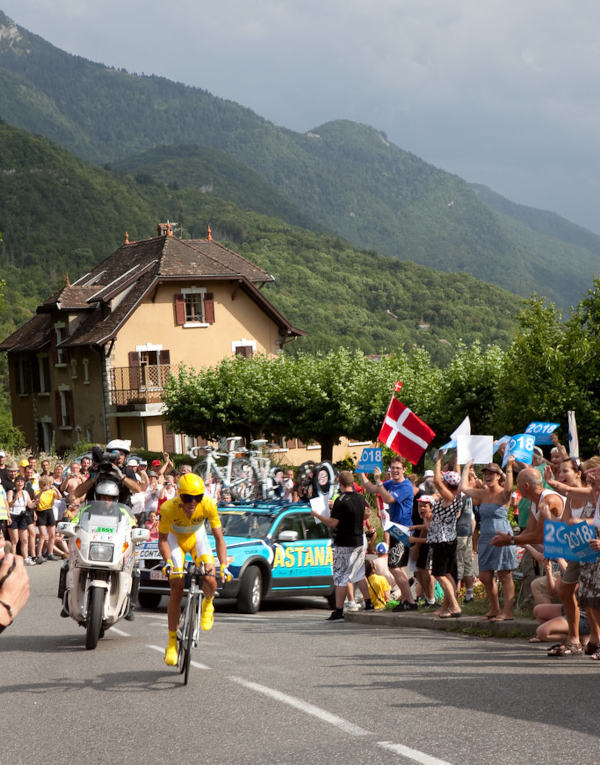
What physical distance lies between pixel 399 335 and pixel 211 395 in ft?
168

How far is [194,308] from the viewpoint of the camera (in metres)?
59.0

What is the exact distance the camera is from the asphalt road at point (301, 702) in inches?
266

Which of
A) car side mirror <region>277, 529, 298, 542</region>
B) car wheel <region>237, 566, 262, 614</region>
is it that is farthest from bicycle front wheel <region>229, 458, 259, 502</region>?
car side mirror <region>277, 529, 298, 542</region>

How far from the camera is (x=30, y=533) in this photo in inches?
905

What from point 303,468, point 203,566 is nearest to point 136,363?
point 303,468

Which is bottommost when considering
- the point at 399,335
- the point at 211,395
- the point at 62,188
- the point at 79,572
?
the point at 79,572

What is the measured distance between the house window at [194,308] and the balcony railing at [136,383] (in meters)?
2.55

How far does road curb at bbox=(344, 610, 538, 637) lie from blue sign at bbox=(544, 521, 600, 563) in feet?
5.87

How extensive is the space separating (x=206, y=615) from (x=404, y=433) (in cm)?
837

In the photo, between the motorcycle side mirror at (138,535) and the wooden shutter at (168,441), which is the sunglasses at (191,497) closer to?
the motorcycle side mirror at (138,535)

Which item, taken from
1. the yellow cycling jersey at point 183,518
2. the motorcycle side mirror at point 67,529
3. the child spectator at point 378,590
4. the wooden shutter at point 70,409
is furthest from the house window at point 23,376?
the yellow cycling jersey at point 183,518

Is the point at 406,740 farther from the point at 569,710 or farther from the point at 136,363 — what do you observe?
the point at 136,363

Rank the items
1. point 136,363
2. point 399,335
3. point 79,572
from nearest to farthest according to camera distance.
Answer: point 79,572, point 136,363, point 399,335

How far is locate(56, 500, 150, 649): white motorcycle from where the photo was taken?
11.3 m
